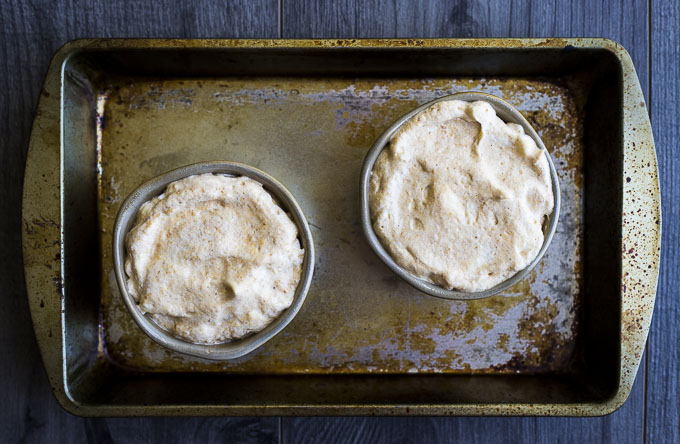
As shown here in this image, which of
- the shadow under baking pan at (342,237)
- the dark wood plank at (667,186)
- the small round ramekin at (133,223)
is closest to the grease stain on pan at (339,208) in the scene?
the shadow under baking pan at (342,237)

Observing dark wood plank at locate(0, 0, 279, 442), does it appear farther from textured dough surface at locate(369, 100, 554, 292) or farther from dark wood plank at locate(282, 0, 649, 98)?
textured dough surface at locate(369, 100, 554, 292)

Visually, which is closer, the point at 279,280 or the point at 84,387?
the point at 279,280

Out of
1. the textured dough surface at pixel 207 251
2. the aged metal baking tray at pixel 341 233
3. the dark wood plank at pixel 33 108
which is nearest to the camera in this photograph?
the textured dough surface at pixel 207 251

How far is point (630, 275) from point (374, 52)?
0.93 metres

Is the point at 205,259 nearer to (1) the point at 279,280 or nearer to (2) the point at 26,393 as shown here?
(1) the point at 279,280

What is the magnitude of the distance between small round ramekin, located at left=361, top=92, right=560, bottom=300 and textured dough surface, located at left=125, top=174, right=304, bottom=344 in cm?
22

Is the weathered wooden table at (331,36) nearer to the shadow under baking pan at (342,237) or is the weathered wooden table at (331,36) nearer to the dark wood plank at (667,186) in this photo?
the dark wood plank at (667,186)

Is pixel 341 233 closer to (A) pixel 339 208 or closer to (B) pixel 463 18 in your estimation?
(A) pixel 339 208

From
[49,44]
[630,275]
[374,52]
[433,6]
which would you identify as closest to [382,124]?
[374,52]

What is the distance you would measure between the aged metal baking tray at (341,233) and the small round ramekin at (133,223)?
15cm

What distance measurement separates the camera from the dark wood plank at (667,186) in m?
1.55

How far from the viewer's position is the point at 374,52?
1367mm

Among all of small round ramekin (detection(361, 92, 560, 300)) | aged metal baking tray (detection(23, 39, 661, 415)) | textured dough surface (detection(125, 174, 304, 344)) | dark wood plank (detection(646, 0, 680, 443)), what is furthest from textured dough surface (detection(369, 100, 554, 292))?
dark wood plank (detection(646, 0, 680, 443))

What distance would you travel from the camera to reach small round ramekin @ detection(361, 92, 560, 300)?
4.28 ft
